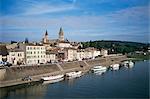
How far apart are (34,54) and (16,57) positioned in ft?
2.48

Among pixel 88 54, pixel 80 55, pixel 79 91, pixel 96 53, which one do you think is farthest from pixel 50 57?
pixel 96 53

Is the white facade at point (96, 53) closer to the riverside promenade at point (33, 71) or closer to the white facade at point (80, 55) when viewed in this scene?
the white facade at point (80, 55)

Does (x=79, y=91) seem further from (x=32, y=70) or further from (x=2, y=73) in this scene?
(x=32, y=70)

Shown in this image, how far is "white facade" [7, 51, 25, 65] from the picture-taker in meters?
10.3

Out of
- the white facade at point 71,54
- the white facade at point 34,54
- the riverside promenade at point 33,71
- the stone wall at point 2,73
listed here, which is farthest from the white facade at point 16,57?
the white facade at point 71,54

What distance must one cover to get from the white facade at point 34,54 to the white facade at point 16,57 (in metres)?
0.17

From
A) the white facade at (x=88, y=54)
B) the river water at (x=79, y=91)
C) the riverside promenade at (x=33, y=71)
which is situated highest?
the white facade at (x=88, y=54)

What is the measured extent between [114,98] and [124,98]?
195 millimetres

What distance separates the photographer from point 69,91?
7.07m

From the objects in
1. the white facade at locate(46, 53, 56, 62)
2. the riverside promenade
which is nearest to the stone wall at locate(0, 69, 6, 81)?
the riverside promenade

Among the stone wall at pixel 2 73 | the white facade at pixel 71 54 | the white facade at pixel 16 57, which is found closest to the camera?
the stone wall at pixel 2 73

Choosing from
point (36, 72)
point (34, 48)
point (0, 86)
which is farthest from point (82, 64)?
point (0, 86)

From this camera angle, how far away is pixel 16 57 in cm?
1055

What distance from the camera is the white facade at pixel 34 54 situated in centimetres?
1081
